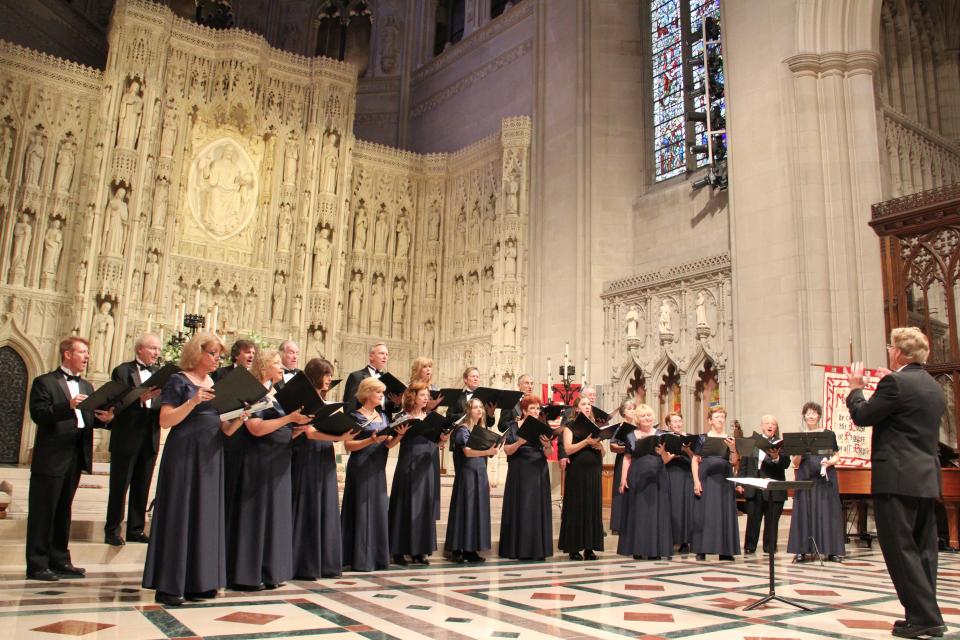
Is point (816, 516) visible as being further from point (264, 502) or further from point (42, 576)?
point (42, 576)

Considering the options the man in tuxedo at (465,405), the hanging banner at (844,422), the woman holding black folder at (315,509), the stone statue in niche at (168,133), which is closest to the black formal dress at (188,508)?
the woman holding black folder at (315,509)

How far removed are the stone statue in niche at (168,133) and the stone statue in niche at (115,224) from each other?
46.3 inches

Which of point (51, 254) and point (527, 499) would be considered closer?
point (527, 499)

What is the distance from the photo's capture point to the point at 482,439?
259 inches

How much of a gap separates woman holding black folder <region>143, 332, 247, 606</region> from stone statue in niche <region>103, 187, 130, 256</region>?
10.1 m

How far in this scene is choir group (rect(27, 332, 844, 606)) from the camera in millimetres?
4438

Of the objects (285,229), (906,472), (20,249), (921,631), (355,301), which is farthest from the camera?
(355,301)

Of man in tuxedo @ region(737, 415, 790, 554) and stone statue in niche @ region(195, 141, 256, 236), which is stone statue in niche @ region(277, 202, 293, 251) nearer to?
stone statue in niche @ region(195, 141, 256, 236)

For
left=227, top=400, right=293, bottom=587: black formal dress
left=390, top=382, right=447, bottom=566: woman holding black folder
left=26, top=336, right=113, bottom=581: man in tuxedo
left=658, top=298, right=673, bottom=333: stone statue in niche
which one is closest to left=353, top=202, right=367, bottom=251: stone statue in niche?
left=658, top=298, right=673, bottom=333: stone statue in niche

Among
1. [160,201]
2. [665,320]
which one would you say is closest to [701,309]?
[665,320]

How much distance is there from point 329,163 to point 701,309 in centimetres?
784

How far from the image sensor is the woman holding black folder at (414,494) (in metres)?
6.38

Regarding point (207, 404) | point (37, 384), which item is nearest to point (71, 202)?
point (37, 384)

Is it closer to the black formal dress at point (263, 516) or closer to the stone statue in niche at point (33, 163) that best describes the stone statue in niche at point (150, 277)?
the stone statue in niche at point (33, 163)
